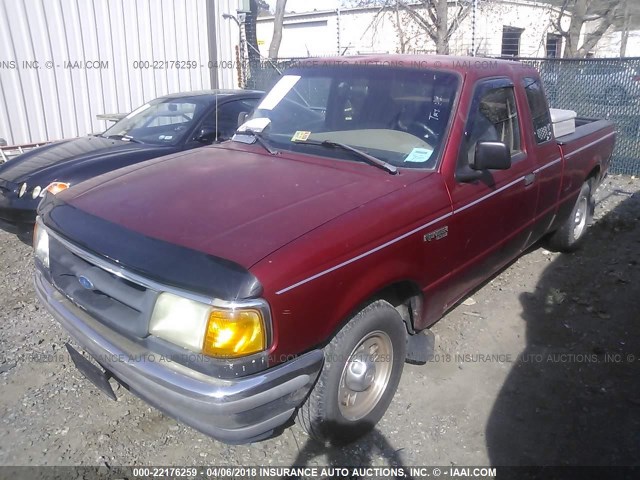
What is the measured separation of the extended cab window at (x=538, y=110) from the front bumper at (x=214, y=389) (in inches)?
110

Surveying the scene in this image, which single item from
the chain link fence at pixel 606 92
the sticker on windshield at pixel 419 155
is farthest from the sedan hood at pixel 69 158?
the chain link fence at pixel 606 92

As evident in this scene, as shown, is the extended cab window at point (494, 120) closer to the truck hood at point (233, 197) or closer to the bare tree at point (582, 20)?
the truck hood at point (233, 197)

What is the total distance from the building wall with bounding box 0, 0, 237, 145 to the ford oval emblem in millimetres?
7194

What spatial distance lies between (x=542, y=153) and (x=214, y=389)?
320 centimetres

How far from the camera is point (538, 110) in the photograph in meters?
4.16

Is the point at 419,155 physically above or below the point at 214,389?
above

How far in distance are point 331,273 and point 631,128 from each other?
8383 mm

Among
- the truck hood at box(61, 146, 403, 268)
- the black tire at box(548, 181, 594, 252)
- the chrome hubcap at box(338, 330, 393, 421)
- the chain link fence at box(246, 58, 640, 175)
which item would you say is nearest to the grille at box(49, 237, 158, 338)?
the truck hood at box(61, 146, 403, 268)

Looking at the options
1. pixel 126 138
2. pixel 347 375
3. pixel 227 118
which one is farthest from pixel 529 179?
pixel 126 138

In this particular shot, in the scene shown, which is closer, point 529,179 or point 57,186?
point 529,179

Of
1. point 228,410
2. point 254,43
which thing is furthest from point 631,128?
point 228,410

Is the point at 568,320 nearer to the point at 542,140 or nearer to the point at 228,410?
the point at 542,140

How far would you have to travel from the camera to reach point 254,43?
11602mm

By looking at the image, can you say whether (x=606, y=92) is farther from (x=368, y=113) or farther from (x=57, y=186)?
(x=57, y=186)
